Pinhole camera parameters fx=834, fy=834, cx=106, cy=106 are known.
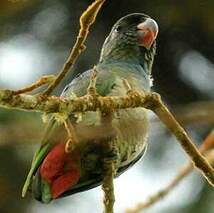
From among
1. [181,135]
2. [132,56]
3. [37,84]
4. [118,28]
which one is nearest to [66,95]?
[132,56]

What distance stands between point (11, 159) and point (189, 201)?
1.11 m

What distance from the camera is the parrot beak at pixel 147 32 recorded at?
10.6 feet

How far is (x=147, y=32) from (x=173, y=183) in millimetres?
1083

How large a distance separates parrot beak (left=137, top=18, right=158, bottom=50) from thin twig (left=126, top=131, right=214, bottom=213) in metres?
0.96

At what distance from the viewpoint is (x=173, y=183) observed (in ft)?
7.55

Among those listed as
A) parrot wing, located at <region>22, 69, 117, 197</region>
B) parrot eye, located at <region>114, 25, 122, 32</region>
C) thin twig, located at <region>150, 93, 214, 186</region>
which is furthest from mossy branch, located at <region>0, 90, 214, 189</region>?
parrot eye, located at <region>114, 25, 122, 32</region>

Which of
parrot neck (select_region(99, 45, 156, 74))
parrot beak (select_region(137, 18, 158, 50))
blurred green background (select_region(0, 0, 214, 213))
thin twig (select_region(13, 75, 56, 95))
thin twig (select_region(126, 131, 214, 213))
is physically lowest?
blurred green background (select_region(0, 0, 214, 213))

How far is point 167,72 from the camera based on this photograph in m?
5.53

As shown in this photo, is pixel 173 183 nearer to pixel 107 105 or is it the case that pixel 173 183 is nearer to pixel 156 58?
pixel 107 105

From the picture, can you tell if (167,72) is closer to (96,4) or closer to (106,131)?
(106,131)

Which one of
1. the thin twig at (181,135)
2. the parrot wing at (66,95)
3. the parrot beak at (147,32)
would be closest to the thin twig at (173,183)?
the thin twig at (181,135)

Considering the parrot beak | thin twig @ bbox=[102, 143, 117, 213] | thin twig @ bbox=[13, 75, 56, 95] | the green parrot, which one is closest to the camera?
thin twig @ bbox=[13, 75, 56, 95]

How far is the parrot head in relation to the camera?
3307mm

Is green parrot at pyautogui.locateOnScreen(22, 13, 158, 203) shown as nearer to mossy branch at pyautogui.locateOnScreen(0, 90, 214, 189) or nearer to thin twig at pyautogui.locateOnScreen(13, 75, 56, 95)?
mossy branch at pyautogui.locateOnScreen(0, 90, 214, 189)
